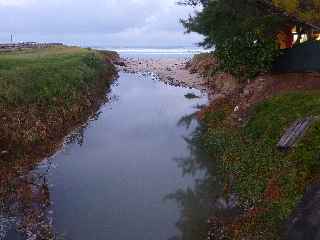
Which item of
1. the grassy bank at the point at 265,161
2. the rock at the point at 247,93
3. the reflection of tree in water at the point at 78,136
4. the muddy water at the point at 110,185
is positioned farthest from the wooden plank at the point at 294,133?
the reflection of tree in water at the point at 78,136

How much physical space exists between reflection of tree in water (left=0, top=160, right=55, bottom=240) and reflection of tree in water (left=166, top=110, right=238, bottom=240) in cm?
435

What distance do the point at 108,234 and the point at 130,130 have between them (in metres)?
16.0

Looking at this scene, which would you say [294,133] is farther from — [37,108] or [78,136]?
[37,108]

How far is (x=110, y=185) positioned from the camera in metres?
19.9

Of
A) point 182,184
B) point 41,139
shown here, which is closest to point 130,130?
point 41,139

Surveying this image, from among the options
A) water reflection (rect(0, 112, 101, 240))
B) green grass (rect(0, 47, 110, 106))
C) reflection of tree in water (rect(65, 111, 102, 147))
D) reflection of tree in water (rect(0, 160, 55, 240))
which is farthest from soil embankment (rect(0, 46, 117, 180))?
reflection of tree in water (rect(0, 160, 55, 240))

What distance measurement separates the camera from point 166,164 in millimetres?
22812

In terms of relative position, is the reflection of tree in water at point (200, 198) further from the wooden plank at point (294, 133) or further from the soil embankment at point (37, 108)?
the soil embankment at point (37, 108)

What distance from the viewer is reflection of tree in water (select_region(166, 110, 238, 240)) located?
15.5 metres

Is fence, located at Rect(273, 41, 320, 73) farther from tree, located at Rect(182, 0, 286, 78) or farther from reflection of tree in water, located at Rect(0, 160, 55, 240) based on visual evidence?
reflection of tree in water, located at Rect(0, 160, 55, 240)

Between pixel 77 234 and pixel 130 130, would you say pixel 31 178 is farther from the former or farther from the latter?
pixel 130 130

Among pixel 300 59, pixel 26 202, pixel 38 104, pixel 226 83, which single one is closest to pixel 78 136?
pixel 38 104

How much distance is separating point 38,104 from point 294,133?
1574 cm

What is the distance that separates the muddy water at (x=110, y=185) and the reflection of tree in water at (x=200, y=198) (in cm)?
29
